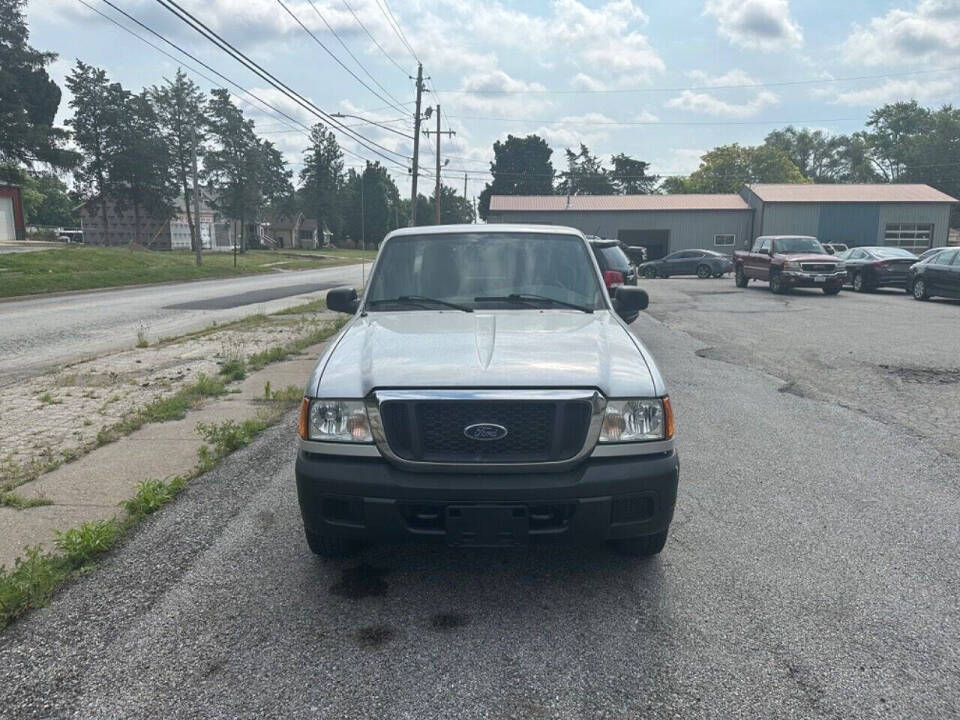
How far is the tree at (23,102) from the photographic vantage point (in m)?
35.4

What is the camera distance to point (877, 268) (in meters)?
23.2

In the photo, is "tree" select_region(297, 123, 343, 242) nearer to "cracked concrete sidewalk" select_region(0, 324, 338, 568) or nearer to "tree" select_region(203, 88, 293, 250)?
"tree" select_region(203, 88, 293, 250)

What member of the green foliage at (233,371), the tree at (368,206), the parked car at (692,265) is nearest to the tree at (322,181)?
Answer: the tree at (368,206)

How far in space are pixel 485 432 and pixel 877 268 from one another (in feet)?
78.3

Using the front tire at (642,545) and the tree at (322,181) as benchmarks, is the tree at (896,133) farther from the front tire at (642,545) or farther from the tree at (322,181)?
the front tire at (642,545)

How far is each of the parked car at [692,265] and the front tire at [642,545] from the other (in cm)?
3501

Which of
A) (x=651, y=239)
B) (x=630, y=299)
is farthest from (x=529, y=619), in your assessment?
(x=651, y=239)

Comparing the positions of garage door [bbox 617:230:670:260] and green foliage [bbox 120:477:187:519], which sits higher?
garage door [bbox 617:230:670:260]

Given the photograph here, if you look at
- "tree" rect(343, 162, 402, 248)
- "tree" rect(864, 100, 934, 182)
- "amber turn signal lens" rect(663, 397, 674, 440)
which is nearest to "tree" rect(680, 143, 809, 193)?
"tree" rect(864, 100, 934, 182)

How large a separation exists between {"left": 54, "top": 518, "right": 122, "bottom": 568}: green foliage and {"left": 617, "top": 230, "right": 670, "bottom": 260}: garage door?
160ft

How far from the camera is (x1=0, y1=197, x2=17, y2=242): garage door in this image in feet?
177

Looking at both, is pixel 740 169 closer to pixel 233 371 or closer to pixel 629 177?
pixel 629 177

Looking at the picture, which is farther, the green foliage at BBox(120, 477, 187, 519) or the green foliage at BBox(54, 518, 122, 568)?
the green foliage at BBox(120, 477, 187, 519)

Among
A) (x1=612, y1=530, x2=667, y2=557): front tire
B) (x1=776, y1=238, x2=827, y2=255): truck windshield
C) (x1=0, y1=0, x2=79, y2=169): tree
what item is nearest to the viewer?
(x1=612, y1=530, x2=667, y2=557): front tire
